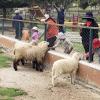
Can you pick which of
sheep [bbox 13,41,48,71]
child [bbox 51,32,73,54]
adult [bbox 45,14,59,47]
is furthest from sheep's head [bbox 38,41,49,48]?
adult [bbox 45,14,59,47]

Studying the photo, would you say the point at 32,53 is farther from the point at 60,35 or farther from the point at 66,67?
the point at 66,67

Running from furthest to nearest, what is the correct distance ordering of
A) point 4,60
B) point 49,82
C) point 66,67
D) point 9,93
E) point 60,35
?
point 4,60
point 60,35
point 49,82
point 66,67
point 9,93

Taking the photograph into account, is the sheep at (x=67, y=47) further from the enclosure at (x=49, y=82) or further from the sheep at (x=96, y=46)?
the sheep at (x=96, y=46)

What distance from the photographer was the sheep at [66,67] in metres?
10.4

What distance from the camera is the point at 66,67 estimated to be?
1052cm

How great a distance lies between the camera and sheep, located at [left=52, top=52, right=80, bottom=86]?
34.2 feet

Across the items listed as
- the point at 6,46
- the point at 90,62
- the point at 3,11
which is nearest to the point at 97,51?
the point at 90,62

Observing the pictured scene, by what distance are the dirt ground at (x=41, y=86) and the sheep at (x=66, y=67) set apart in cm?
29

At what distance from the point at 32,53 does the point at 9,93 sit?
3448 mm

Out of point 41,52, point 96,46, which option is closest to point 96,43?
point 96,46

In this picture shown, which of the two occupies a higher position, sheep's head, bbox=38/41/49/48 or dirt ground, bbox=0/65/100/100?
sheep's head, bbox=38/41/49/48

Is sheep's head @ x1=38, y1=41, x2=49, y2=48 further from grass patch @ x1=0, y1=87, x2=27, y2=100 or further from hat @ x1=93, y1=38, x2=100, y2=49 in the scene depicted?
grass patch @ x1=0, y1=87, x2=27, y2=100

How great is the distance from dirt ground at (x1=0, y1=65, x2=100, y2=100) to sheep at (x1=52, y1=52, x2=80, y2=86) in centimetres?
29

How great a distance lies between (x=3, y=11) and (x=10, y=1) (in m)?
1.38
